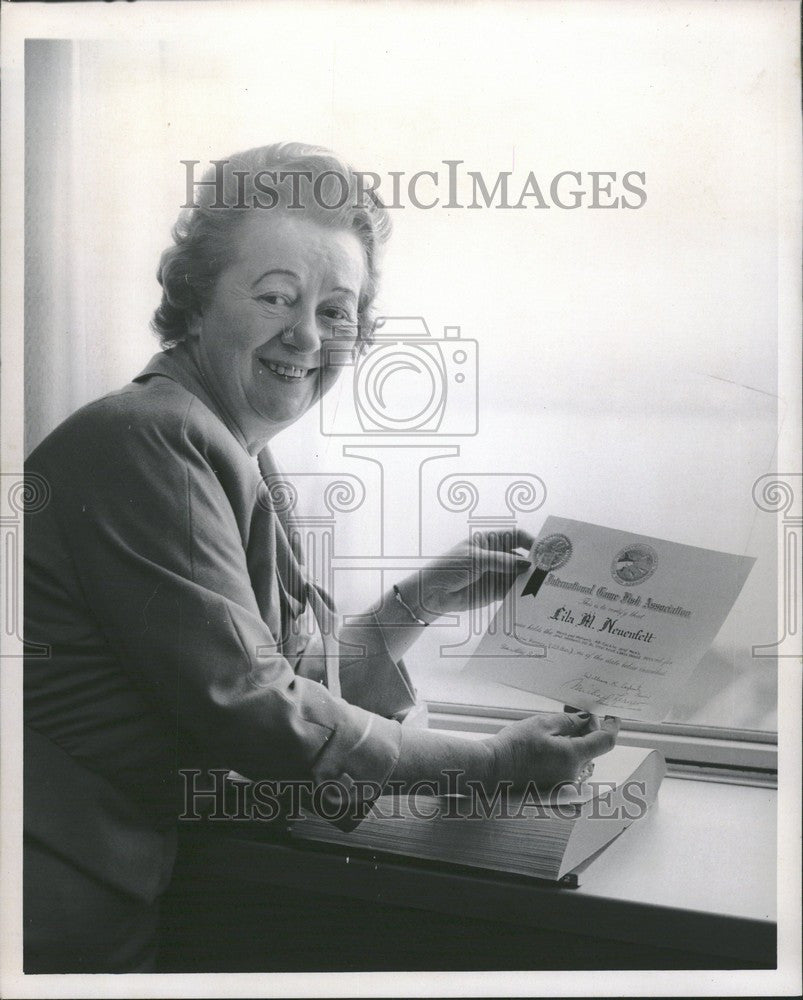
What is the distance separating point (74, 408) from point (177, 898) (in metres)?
0.58

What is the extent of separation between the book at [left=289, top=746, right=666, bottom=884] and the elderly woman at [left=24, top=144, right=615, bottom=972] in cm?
3

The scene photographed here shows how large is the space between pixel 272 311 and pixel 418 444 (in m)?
0.23

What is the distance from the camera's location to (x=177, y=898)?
1.10 metres

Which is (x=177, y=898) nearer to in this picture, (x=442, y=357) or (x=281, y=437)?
(x=281, y=437)

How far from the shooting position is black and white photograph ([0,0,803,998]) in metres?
1.08

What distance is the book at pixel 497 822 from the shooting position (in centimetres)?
105

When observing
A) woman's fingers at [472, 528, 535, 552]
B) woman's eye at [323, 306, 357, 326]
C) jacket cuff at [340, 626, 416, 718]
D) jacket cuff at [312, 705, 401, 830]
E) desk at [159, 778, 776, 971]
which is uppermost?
woman's eye at [323, 306, 357, 326]

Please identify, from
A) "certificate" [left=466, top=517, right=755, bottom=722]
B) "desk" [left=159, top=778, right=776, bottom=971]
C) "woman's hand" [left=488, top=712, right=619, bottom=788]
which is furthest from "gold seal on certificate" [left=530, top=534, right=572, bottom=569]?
"desk" [left=159, top=778, right=776, bottom=971]

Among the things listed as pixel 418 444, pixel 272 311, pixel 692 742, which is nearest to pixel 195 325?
pixel 272 311

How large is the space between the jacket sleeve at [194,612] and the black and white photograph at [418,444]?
0.01 m

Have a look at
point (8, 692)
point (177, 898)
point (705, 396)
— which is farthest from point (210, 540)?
point (705, 396)

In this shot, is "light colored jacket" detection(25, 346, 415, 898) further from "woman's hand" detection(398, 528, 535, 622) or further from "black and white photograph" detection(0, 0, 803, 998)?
"woman's hand" detection(398, 528, 535, 622)

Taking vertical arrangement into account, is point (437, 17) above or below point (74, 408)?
above

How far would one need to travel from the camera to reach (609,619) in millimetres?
1073
